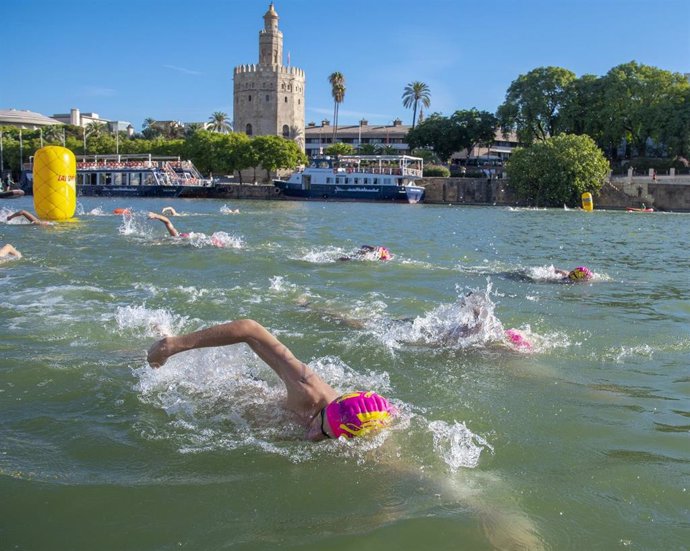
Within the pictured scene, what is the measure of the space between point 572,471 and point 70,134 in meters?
110

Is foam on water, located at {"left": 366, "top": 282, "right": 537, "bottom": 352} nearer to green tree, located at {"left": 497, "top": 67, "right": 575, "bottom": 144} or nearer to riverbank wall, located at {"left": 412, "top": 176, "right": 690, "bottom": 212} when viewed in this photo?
riverbank wall, located at {"left": 412, "top": 176, "right": 690, "bottom": 212}

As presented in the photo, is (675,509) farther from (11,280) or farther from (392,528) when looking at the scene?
(11,280)

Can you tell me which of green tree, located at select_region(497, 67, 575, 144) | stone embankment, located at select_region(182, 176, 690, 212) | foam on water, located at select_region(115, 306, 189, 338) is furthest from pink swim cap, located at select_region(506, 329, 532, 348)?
green tree, located at select_region(497, 67, 575, 144)

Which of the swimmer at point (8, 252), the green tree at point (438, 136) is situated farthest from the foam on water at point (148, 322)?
the green tree at point (438, 136)

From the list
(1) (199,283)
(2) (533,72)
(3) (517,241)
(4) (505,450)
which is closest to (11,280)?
(1) (199,283)

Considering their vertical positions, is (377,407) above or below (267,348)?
below

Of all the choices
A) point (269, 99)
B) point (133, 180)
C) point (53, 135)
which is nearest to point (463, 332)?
point (133, 180)

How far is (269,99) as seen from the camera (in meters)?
108

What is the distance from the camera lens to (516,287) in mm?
12492

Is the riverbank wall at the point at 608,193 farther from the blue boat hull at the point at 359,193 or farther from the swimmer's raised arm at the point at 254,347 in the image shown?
the swimmer's raised arm at the point at 254,347

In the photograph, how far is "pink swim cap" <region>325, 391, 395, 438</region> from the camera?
4.64 m

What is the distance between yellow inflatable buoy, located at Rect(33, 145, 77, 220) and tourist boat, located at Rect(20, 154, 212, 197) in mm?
42681

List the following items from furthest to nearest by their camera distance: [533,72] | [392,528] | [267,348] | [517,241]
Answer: [533,72], [517,241], [267,348], [392,528]

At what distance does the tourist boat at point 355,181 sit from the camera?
67125 mm
